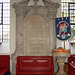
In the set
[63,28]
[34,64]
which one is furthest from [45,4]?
[34,64]

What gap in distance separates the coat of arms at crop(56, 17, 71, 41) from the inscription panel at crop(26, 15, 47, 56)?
0.61 meters

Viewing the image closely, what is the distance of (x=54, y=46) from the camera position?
543 centimetres

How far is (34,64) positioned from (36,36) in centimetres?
110

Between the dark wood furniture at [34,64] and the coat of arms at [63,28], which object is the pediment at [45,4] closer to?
the coat of arms at [63,28]

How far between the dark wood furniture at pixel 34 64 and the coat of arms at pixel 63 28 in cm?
90

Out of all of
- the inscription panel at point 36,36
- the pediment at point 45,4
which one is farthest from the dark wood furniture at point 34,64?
the pediment at point 45,4

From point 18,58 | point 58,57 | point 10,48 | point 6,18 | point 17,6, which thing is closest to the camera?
point 58,57

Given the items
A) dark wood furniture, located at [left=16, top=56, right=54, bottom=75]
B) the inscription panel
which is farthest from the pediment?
dark wood furniture, located at [left=16, top=56, right=54, bottom=75]

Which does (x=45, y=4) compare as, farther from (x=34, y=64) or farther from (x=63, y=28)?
(x=34, y=64)

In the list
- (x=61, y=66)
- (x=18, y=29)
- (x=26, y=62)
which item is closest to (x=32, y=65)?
(x=26, y=62)

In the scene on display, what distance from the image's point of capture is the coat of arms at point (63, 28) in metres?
5.08

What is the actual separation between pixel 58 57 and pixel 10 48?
2.16m

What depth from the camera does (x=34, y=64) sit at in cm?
519

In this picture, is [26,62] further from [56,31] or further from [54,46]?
[56,31]
